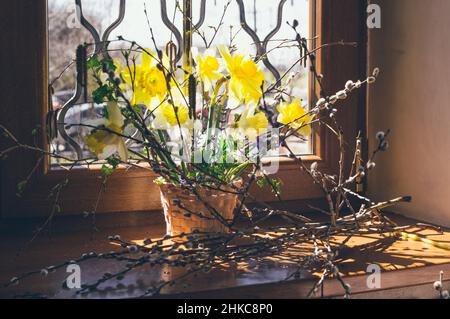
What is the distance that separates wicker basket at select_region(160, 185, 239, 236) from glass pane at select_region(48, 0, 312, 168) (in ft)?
0.95

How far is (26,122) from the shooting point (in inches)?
55.0

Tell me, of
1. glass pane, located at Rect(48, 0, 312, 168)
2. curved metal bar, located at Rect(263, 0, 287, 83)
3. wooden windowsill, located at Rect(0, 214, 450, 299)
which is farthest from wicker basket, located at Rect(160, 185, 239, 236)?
curved metal bar, located at Rect(263, 0, 287, 83)

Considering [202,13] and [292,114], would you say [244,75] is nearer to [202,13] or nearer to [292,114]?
[292,114]

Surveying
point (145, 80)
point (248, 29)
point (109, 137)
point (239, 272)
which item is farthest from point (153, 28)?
point (239, 272)

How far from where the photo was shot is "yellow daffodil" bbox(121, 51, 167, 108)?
1214 mm

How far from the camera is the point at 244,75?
1222mm

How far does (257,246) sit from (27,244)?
0.43m

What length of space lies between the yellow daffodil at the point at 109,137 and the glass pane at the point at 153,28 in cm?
24

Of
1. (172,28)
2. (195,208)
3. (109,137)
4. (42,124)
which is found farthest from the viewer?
(172,28)

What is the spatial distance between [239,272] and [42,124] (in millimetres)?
508

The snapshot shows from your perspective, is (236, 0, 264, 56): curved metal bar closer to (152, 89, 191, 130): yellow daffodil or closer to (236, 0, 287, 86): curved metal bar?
(236, 0, 287, 86): curved metal bar

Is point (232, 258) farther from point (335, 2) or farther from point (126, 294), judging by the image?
point (335, 2)

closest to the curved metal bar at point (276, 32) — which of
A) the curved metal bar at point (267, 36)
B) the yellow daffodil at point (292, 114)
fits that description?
the curved metal bar at point (267, 36)

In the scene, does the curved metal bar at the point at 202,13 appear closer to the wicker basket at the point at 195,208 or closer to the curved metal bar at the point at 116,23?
the curved metal bar at the point at 116,23
